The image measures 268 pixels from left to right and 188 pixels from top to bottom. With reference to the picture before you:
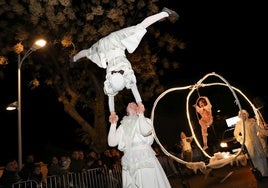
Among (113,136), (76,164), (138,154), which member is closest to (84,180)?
(76,164)

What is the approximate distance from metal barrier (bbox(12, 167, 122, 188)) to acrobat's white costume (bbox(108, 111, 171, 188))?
14.6 ft

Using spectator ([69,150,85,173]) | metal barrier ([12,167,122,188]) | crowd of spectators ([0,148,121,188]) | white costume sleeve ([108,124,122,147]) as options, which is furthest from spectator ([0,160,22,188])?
white costume sleeve ([108,124,122,147])

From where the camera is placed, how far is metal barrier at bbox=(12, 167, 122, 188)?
8.34 meters

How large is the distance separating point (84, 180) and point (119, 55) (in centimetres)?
549

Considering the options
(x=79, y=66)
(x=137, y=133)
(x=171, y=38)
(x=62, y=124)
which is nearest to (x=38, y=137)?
(x=62, y=124)

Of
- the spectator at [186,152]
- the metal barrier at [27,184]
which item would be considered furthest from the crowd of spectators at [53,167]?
the spectator at [186,152]

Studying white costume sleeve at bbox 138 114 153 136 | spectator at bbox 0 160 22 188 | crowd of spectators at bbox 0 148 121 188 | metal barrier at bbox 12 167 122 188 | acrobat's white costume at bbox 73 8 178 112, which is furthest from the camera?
crowd of spectators at bbox 0 148 121 188

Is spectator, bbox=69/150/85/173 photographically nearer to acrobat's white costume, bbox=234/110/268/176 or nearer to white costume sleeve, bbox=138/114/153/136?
acrobat's white costume, bbox=234/110/268/176

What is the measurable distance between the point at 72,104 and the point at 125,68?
28.3 feet

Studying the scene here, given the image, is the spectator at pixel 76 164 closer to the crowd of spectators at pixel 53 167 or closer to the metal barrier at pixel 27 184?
the crowd of spectators at pixel 53 167

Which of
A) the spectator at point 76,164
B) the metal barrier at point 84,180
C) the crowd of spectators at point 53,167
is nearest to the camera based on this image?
the metal barrier at point 84,180

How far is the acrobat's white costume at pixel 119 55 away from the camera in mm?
4523

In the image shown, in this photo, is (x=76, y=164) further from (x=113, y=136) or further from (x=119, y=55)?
(x=119, y=55)

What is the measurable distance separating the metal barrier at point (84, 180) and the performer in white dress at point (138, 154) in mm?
4463
